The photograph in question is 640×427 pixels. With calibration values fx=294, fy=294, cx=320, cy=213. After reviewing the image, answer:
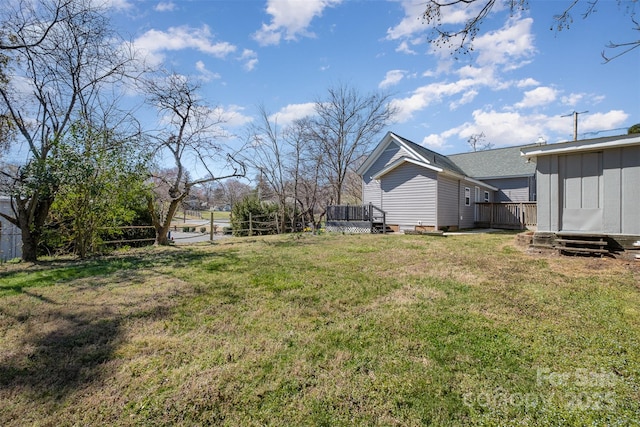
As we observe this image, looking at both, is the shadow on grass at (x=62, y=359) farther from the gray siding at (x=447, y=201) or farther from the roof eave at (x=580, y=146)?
the gray siding at (x=447, y=201)

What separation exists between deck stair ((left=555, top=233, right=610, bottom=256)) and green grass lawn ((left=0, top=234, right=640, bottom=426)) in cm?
146

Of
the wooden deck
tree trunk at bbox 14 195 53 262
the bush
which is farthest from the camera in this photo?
the bush

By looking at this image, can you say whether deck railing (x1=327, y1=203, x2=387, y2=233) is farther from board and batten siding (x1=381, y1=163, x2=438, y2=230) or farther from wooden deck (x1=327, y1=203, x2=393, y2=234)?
board and batten siding (x1=381, y1=163, x2=438, y2=230)

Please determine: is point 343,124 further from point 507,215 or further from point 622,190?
point 622,190

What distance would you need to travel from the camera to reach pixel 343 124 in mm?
23719

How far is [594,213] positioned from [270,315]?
794 cm

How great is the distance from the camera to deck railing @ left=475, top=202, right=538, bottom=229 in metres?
14.6

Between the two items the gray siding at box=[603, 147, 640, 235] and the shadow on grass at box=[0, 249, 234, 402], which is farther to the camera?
the gray siding at box=[603, 147, 640, 235]

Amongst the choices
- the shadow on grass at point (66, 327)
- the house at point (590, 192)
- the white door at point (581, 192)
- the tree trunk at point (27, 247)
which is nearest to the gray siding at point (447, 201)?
the house at point (590, 192)

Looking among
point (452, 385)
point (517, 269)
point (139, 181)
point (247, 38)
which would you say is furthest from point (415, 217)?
point (452, 385)

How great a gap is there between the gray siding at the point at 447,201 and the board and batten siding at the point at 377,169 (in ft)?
10.9

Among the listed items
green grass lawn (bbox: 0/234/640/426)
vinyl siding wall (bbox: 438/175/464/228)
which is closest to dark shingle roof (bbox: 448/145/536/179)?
vinyl siding wall (bbox: 438/175/464/228)

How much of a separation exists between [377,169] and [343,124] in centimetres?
736

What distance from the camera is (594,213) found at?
6.96 meters
